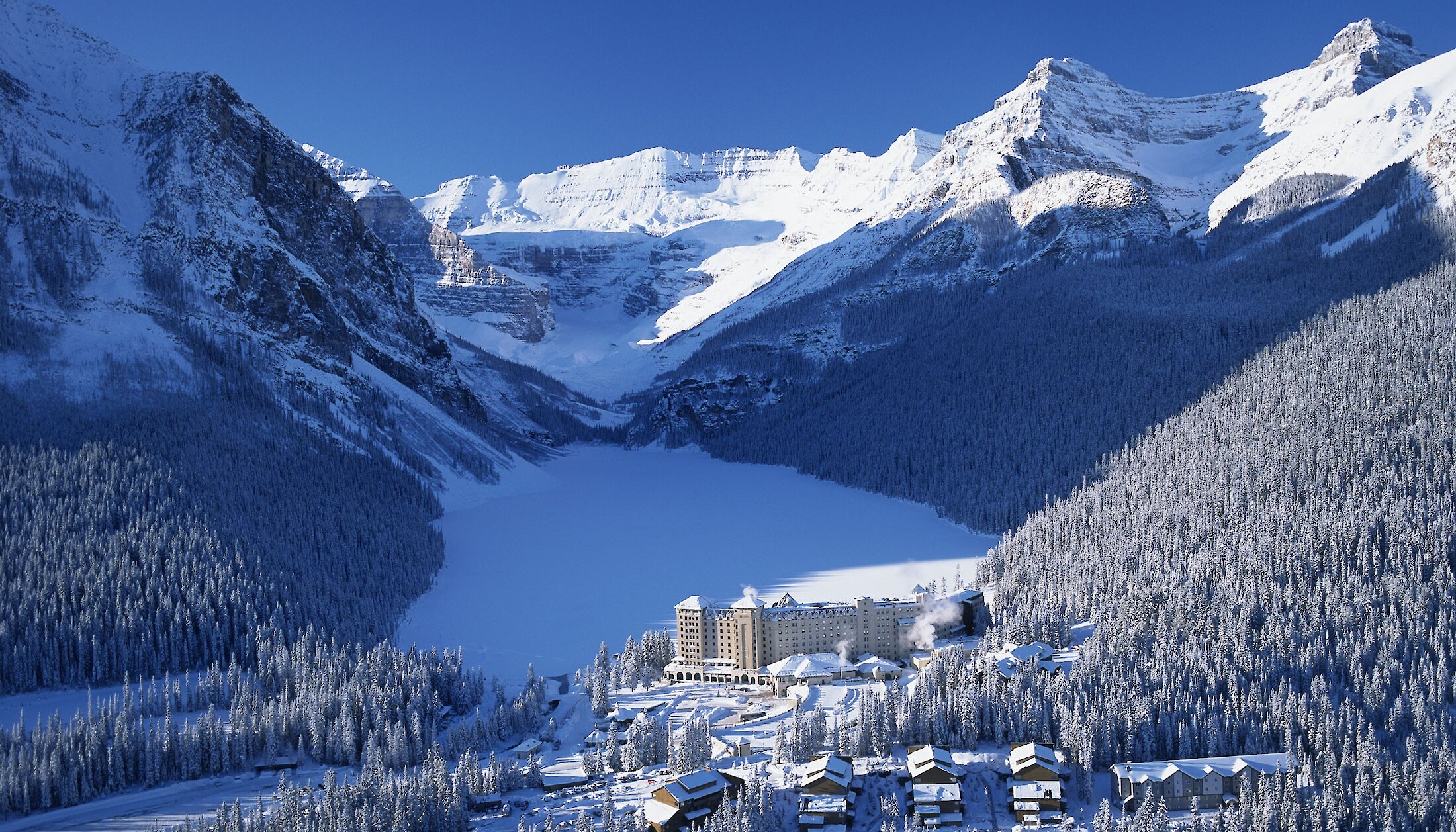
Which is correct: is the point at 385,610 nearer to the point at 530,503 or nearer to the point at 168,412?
the point at 168,412

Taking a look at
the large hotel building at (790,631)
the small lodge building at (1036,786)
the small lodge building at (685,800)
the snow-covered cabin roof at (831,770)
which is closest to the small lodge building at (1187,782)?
the small lodge building at (1036,786)

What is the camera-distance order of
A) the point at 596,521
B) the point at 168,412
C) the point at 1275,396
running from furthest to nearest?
the point at 596,521, the point at 168,412, the point at 1275,396

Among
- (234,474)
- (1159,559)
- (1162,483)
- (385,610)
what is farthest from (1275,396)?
(234,474)

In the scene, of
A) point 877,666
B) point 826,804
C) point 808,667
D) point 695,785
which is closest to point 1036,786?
point 826,804

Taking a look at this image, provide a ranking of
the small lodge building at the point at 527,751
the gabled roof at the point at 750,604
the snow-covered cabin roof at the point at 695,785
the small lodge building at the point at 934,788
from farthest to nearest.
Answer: the gabled roof at the point at 750,604
the small lodge building at the point at 527,751
the small lodge building at the point at 934,788
the snow-covered cabin roof at the point at 695,785

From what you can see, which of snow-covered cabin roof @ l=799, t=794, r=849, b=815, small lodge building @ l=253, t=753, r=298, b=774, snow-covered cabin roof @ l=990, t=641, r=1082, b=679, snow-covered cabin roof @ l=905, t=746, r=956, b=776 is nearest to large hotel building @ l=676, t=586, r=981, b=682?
snow-covered cabin roof @ l=990, t=641, r=1082, b=679

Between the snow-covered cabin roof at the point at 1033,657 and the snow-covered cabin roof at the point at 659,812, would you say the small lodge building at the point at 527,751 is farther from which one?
the snow-covered cabin roof at the point at 1033,657
